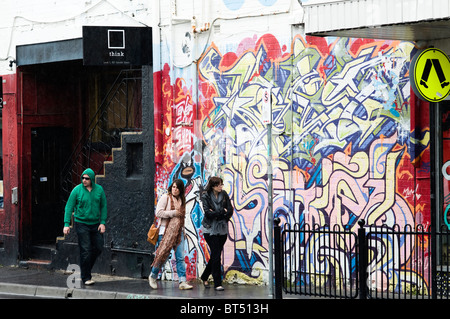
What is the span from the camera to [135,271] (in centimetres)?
1561

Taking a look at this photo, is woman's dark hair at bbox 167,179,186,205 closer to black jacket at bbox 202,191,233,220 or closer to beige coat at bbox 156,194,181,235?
beige coat at bbox 156,194,181,235

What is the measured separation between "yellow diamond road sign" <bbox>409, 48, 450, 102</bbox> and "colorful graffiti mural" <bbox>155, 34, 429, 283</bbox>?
146 cm

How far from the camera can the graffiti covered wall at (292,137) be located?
1288 centimetres

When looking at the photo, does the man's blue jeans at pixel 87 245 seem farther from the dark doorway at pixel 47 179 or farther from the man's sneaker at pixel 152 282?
the dark doorway at pixel 47 179

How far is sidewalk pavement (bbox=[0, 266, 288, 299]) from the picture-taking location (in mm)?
13523

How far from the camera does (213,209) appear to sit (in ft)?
44.3

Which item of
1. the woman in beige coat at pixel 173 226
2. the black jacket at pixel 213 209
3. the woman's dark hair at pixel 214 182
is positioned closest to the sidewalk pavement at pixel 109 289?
the woman in beige coat at pixel 173 226

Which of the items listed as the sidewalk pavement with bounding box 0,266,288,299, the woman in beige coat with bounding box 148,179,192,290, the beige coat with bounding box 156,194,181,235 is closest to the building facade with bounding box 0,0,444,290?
the sidewalk pavement with bounding box 0,266,288,299

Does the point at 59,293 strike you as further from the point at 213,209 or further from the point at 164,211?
the point at 213,209

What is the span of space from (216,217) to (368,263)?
2451mm

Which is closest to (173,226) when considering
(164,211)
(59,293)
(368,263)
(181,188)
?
(164,211)
